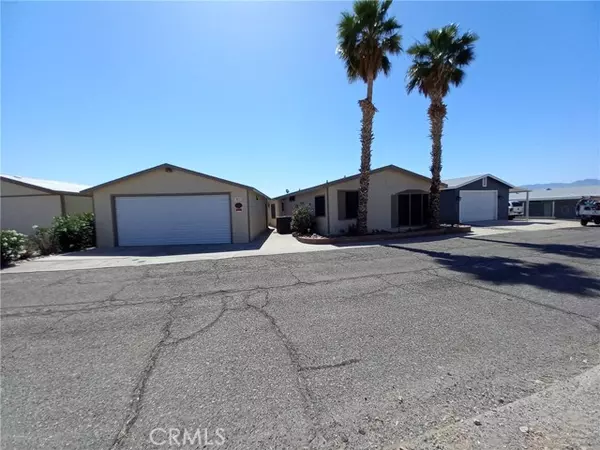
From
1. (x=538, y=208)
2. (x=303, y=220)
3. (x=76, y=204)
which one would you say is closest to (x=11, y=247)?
(x=76, y=204)

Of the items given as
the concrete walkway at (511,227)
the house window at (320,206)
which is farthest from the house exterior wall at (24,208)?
the concrete walkway at (511,227)

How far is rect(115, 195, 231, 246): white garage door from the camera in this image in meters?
13.6

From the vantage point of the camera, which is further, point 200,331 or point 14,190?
point 14,190

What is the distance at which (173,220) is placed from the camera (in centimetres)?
1371

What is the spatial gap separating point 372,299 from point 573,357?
2643 millimetres

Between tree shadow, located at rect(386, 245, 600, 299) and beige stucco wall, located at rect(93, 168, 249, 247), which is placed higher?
beige stucco wall, located at rect(93, 168, 249, 247)

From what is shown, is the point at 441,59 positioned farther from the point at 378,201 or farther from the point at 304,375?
the point at 304,375

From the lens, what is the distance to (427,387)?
8.68 ft

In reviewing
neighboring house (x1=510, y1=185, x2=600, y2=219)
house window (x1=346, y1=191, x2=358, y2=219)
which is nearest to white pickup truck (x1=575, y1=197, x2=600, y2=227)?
neighboring house (x1=510, y1=185, x2=600, y2=219)

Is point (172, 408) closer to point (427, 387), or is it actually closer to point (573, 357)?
point (427, 387)

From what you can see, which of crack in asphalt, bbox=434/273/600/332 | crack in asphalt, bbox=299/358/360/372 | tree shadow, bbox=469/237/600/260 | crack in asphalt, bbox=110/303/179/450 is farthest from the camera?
tree shadow, bbox=469/237/600/260

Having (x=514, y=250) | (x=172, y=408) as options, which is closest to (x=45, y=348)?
(x=172, y=408)

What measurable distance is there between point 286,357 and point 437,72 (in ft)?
54.1

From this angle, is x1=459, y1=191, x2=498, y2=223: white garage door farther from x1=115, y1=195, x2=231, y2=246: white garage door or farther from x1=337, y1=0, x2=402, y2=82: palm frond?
x1=115, y1=195, x2=231, y2=246: white garage door
